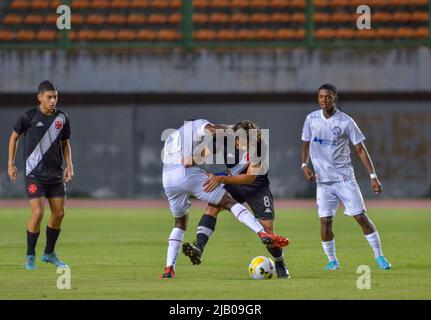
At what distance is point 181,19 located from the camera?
35.8 m

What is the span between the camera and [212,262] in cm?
1593

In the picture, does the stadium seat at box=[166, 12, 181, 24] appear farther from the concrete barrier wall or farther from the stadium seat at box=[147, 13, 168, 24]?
the concrete barrier wall

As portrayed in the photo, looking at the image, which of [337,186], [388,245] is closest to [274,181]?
[388,245]

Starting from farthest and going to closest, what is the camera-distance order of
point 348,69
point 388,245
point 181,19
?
point 181,19 → point 348,69 → point 388,245

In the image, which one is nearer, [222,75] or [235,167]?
[235,167]

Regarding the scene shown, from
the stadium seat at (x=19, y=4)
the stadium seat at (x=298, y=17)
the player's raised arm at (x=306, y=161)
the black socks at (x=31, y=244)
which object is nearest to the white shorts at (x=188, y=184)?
the player's raised arm at (x=306, y=161)

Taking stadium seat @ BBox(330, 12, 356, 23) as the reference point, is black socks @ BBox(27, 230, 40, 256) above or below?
below

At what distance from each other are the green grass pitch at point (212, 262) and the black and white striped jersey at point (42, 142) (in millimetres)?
1124

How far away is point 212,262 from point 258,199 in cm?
195

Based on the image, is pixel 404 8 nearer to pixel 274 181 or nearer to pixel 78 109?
pixel 274 181

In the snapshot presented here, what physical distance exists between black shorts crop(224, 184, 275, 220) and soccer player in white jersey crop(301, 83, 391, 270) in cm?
64

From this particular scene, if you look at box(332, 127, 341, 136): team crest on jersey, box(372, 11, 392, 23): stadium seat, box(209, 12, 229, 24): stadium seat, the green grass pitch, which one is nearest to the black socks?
the green grass pitch

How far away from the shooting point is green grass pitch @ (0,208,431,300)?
39.0ft

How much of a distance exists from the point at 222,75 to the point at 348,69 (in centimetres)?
337
